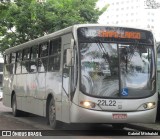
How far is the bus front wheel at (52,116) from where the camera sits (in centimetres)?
1333

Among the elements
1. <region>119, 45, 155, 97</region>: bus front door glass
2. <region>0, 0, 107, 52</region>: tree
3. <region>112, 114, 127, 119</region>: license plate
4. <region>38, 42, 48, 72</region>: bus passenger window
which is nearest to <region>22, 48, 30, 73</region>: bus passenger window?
<region>38, 42, 48, 72</region>: bus passenger window

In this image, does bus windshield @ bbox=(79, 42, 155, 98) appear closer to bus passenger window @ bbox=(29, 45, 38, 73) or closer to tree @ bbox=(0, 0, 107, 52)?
bus passenger window @ bbox=(29, 45, 38, 73)

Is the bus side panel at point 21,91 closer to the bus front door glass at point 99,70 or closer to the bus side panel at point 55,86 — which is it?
the bus side panel at point 55,86

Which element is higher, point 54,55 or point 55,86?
point 54,55

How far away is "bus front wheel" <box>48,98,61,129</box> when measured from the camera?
43.7ft

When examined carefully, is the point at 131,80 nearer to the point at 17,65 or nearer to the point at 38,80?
the point at 38,80

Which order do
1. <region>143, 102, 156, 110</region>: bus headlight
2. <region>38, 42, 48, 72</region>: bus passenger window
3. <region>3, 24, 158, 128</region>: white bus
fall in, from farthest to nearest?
<region>38, 42, 48, 72</region>: bus passenger window, <region>143, 102, 156, 110</region>: bus headlight, <region>3, 24, 158, 128</region>: white bus

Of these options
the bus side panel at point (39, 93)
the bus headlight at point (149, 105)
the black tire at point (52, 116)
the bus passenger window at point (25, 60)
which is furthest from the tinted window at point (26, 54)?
the bus headlight at point (149, 105)

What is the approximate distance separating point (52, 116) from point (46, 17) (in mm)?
14977

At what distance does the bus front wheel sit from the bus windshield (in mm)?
2223

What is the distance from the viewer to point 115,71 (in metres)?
11.7

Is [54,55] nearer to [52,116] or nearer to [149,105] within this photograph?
[52,116]

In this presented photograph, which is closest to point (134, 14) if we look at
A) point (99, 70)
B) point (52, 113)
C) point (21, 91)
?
point (21, 91)

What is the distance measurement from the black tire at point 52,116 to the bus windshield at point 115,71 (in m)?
2.23
